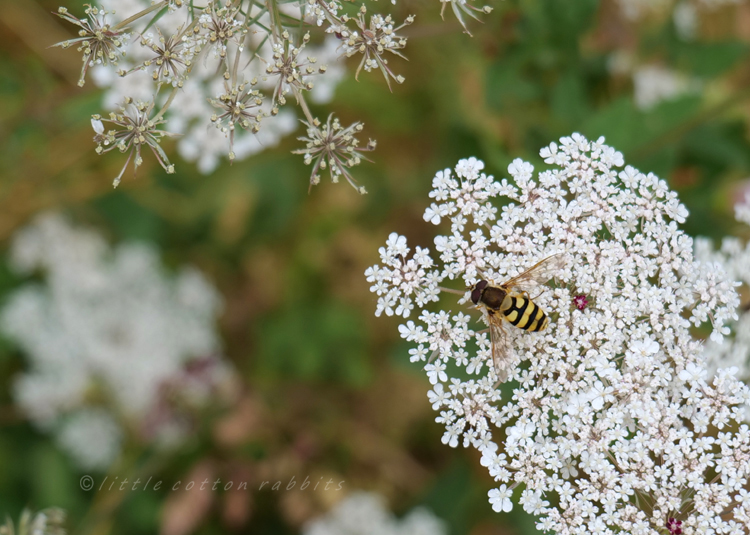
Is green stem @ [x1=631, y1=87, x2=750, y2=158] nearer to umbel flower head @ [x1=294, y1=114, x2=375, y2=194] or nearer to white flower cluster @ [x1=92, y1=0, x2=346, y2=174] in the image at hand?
white flower cluster @ [x1=92, y1=0, x2=346, y2=174]

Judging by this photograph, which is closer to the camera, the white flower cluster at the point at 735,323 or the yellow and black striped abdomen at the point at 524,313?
the yellow and black striped abdomen at the point at 524,313

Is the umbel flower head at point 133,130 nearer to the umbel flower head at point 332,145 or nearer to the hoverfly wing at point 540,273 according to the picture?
the umbel flower head at point 332,145

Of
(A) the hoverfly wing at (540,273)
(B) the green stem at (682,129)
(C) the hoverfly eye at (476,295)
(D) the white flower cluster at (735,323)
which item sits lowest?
(C) the hoverfly eye at (476,295)

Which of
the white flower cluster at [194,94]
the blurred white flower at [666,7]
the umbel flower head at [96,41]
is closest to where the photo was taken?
the umbel flower head at [96,41]

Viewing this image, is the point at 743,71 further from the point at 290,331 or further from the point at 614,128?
the point at 290,331

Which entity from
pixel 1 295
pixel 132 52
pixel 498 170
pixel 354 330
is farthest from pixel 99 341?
pixel 498 170

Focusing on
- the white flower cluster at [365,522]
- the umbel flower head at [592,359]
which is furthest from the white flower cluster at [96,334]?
the umbel flower head at [592,359]

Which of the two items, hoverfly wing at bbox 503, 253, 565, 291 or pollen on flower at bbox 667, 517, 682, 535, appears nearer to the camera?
pollen on flower at bbox 667, 517, 682, 535

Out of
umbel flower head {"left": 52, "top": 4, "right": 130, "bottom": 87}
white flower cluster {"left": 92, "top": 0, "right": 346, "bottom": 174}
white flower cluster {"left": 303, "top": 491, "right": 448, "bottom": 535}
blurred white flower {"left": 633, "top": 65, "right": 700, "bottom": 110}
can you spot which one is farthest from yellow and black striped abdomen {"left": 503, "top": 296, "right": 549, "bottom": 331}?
blurred white flower {"left": 633, "top": 65, "right": 700, "bottom": 110}
